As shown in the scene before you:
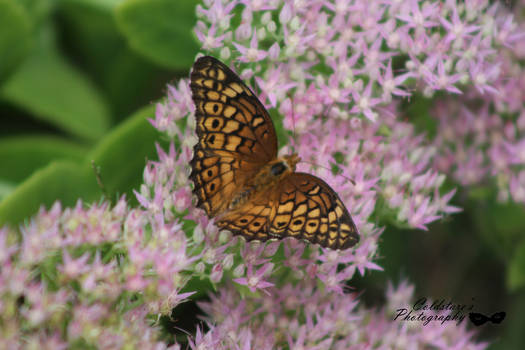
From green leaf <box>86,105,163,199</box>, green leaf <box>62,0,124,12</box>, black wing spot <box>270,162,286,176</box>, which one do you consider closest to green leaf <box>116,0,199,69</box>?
green leaf <box>62,0,124,12</box>

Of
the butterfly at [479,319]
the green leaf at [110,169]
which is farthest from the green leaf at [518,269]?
the green leaf at [110,169]

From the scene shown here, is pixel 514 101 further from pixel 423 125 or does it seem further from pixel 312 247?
pixel 312 247

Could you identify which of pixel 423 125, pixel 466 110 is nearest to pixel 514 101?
pixel 466 110

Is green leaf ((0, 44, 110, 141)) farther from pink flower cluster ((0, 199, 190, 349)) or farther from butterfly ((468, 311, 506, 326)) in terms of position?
butterfly ((468, 311, 506, 326))

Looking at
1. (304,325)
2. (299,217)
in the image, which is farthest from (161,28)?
(304,325)

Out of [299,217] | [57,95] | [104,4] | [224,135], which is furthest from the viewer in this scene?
[57,95]

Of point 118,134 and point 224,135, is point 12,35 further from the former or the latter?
point 224,135
